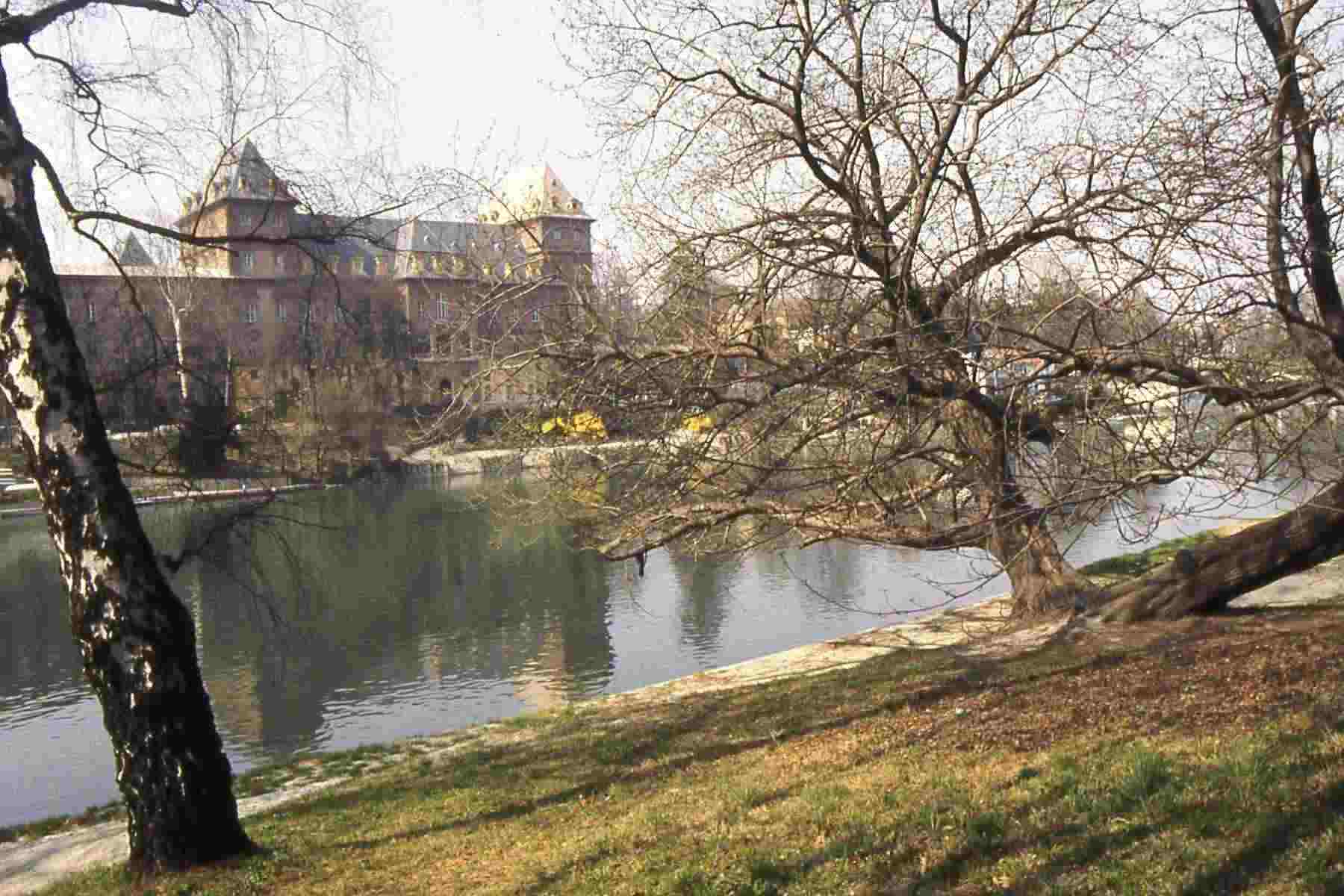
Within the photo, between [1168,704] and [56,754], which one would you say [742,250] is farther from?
[56,754]

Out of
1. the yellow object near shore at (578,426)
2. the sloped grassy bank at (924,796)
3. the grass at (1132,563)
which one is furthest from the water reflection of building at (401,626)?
the grass at (1132,563)

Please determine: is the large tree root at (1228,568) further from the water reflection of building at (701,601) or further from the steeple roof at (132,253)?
the steeple roof at (132,253)

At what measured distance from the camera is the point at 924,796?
5395 millimetres

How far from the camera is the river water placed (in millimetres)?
14164

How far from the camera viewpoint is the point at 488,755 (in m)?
9.99

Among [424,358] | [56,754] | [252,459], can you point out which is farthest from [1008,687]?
[56,754]

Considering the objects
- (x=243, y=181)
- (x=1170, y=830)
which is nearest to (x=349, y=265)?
(x=243, y=181)

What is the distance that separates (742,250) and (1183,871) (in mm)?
4709

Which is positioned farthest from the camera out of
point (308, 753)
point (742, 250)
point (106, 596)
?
point (308, 753)

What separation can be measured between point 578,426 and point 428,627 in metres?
10.3

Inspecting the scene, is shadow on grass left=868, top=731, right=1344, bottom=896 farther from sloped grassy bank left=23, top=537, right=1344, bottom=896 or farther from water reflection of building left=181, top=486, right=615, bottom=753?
water reflection of building left=181, top=486, right=615, bottom=753

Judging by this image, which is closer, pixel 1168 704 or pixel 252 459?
pixel 1168 704

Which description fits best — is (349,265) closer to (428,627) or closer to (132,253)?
(132,253)

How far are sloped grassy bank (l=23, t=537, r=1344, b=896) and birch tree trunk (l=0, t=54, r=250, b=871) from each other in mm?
386
